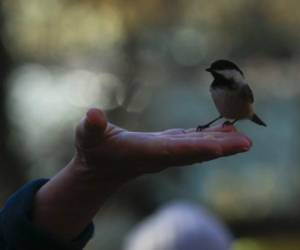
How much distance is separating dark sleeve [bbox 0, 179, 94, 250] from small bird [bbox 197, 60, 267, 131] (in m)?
0.26

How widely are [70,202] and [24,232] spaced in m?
0.08

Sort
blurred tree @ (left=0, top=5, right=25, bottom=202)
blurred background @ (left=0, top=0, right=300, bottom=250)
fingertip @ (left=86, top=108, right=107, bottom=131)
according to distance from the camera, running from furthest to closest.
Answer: blurred background @ (left=0, top=0, right=300, bottom=250)
blurred tree @ (left=0, top=5, right=25, bottom=202)
fingertip @ (left=86, top=108, right=107, bottom=131)

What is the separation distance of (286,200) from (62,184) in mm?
4532

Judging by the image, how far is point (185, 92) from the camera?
5340 millimetres

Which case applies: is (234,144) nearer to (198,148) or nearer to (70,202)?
(198,148)

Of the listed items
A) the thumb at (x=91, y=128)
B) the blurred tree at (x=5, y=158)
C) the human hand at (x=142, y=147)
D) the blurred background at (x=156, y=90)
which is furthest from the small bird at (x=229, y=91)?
the blurred tree at (x=5, y=158)

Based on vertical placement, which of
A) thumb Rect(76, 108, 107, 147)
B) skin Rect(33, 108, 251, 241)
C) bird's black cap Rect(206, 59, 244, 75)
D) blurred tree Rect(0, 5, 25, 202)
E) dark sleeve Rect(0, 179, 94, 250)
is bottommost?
blurred tree Rect(0, 5, 25, 202)

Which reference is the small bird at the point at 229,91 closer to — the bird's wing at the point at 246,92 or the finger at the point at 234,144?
the bird's wing at the point at 246,92

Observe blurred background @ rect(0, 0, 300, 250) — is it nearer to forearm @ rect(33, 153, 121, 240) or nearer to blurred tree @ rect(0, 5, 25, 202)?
blurred tree @ rect(0, 5, 25, 202)

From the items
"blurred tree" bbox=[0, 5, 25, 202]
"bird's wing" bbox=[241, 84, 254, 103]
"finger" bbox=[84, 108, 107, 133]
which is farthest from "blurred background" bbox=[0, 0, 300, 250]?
"finger" bbox=[84, 108, 107, 133]

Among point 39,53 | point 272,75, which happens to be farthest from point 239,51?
point 39,53

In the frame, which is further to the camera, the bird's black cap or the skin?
the bird's black cap

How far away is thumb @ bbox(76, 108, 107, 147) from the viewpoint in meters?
0.99

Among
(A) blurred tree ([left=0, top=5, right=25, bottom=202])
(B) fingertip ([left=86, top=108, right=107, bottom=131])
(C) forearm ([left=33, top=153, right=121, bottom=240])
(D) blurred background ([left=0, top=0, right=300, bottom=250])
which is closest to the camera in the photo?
(B) fingertip ([left=86, top=108, right=107, bottom=131])
